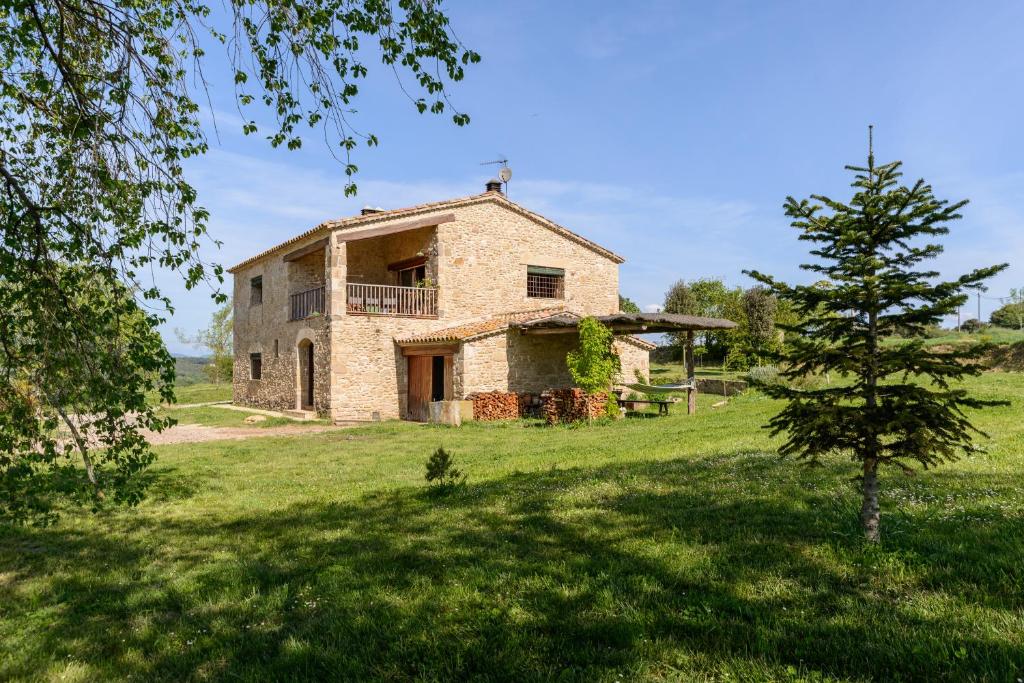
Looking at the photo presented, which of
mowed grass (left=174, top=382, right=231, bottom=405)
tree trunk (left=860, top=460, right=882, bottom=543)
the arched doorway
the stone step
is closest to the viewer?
tree trunk (left=860, top=460, right=882, bottom=543)

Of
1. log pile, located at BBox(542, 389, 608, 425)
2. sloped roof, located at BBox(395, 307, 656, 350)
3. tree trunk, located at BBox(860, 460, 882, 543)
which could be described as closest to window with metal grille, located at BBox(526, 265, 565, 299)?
sloped roof, located at BBox(395, 307, 656, 350)

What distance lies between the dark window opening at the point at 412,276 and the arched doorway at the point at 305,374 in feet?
12.9

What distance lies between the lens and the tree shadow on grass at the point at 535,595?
3074 millimetres

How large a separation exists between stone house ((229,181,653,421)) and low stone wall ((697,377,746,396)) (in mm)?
2825

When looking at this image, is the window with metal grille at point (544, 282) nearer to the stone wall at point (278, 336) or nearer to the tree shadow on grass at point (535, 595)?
the stone wall at point (278, 336)

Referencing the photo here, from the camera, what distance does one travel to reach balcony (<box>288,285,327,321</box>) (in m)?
19.4

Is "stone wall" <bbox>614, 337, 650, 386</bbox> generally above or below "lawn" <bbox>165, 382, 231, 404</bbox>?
above

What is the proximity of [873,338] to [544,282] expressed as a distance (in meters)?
17.9

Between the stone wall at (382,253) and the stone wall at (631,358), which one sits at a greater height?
the stone wall at (382,253)

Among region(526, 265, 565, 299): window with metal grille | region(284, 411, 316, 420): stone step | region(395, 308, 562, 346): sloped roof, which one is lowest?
region(284, 411, 316, 420): stone step

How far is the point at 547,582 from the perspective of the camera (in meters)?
4.11

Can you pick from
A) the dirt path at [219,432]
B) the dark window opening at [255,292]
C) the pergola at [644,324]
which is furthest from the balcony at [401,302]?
the dark window opening at [255,292]

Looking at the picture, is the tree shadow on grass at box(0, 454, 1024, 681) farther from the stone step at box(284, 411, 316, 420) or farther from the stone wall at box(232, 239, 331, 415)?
the stone step at box(284, 411, 316, 420)

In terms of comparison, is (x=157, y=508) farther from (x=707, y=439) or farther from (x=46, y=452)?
(x=707, y=439)
